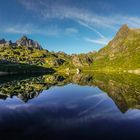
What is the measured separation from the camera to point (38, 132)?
131 ft

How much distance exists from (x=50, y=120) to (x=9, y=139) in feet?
47.1

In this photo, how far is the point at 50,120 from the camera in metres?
49.3

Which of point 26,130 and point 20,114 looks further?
point 20,114

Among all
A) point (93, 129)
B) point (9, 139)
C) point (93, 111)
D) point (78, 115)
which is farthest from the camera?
point (93, 111)

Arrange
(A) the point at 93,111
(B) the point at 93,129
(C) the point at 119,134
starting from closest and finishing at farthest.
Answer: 1. (C) the point at 119,134
2. (B) the point at 93,129
3. (A) the point at 93,111

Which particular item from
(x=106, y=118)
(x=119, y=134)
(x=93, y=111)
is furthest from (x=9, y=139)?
(x=93, y=111)

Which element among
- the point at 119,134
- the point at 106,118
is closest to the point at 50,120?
the point at 106,118

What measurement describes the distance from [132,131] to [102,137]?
20.7ft

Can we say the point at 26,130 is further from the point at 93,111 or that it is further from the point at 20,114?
the point at 93,111

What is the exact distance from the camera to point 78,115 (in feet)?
181

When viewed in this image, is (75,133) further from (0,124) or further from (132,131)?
(0,124)

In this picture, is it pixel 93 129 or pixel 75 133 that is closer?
pixel 75 133

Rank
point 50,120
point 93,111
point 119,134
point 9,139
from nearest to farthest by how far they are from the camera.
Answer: point 9,139 → point 119,134 → point 50,120 → point 93,111

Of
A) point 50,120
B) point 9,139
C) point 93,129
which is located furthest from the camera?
point 50,120
